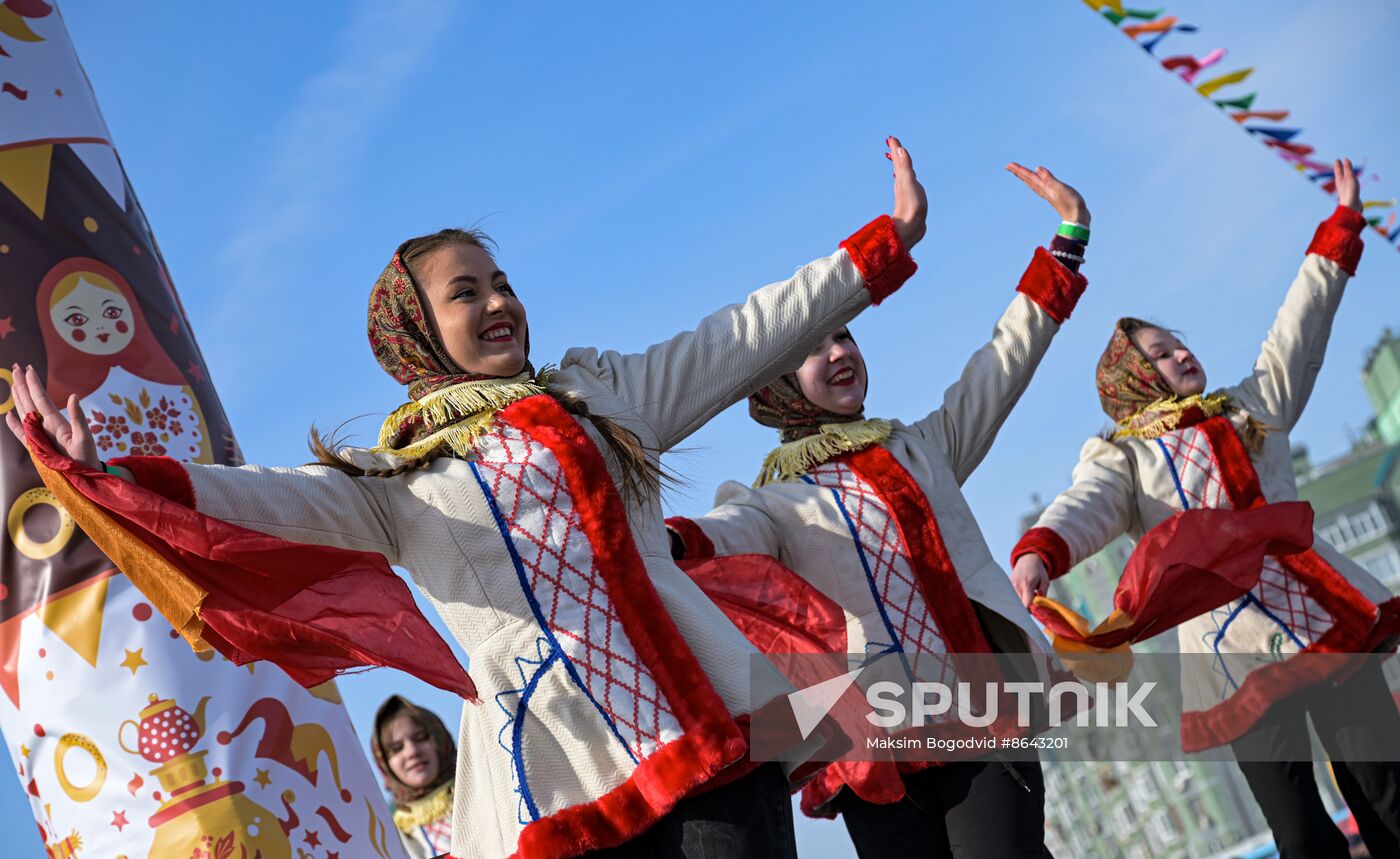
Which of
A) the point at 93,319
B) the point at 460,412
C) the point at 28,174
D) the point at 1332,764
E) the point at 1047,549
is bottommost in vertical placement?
the point at 1332,764

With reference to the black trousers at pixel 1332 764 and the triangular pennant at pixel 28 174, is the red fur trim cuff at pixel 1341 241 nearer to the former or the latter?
the black trousers at pixel 1332 764

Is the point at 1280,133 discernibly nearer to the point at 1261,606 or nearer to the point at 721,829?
the point at 1261,606

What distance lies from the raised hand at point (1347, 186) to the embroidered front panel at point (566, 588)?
355cm

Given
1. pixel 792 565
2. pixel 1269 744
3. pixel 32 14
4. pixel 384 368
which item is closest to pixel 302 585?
pixel 384 368

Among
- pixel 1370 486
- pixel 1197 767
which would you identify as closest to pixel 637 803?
pixel 1197 767

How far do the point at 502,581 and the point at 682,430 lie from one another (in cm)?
49

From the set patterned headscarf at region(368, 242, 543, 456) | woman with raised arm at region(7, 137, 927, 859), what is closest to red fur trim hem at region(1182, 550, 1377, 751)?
woman with raised arm at region(7, 137, 927, 859)

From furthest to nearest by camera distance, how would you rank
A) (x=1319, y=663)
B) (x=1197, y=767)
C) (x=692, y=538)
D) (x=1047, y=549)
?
1. (x=1197, y=767)
2. (x=1319, y=663)
3. (x=1047, y=549)
4. (x=692, y=538)

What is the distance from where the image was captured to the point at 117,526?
7.28 ft

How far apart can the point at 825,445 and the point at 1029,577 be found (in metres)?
0.71

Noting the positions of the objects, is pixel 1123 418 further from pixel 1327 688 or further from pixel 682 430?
pixel 682 430

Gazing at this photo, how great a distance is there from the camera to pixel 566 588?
2.41 meters

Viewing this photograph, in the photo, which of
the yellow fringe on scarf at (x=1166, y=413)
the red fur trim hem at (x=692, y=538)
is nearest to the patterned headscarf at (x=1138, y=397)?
the yellow fringe on scarf at (x=1166, y=413)

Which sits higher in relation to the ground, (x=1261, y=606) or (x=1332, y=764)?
(x=1261, y=606)
